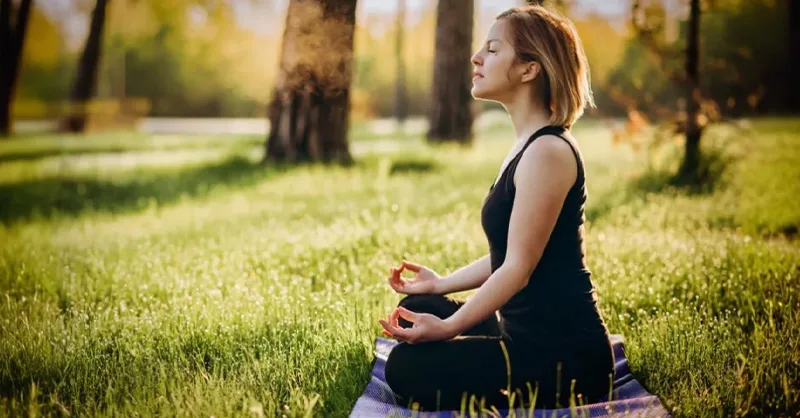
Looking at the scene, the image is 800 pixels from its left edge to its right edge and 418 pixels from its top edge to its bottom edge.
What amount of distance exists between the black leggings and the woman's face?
1.01 metres

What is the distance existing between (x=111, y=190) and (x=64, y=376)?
307 inches

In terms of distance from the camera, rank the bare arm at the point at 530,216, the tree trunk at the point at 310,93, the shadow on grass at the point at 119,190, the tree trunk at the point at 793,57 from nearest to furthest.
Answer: the bare arm at the point at 530,216
the shadow on grass at the point at 119,190
the tree trunk at the point at 310,93
the tree trunk at the point at 793,57

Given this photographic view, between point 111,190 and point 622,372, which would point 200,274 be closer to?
point 622,372

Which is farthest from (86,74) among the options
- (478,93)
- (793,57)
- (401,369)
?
(401,369)

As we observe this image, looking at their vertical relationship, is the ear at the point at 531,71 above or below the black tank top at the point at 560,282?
above

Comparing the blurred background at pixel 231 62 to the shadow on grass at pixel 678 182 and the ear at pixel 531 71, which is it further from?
the ear at pixel 531 71

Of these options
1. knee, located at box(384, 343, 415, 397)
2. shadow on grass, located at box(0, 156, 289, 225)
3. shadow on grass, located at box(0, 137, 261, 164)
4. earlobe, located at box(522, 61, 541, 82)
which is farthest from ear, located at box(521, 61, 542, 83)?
shadow on grass, located at box(0, 137, 261, 164)

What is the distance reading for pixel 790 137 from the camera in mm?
14922

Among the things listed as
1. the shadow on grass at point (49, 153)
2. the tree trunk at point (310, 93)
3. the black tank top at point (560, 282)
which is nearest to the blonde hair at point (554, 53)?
the black tank top at point (560, 282)

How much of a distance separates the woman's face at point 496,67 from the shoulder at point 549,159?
0.32m

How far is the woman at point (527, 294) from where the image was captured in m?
2.90

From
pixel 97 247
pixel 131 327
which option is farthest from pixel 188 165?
pixel 131 327

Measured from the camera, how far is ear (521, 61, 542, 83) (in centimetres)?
297

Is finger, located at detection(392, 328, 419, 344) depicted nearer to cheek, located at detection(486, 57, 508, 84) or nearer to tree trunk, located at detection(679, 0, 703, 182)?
cheek, located at detection(486, 57, 508, 84)
